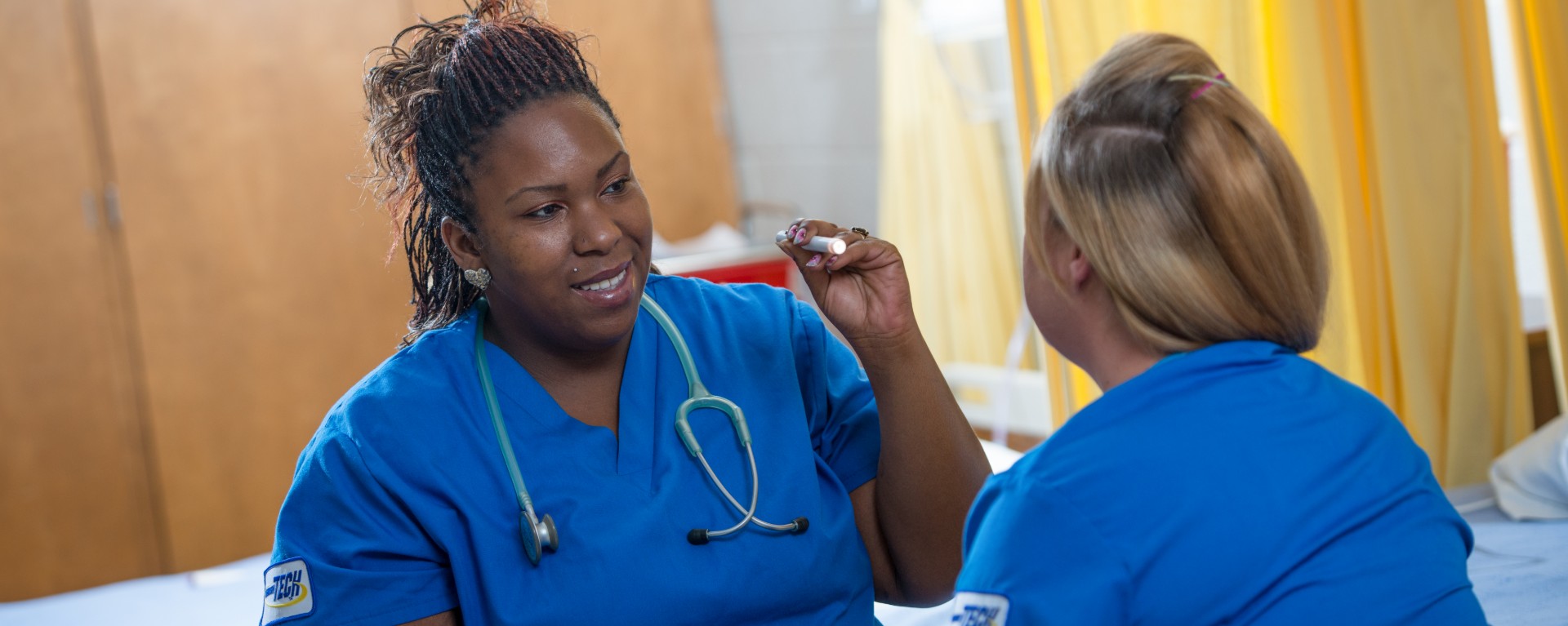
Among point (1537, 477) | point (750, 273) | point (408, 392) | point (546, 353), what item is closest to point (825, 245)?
point (546, 353)

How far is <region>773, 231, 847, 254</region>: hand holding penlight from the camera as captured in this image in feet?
4.09

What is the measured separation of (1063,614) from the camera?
81 centimetres

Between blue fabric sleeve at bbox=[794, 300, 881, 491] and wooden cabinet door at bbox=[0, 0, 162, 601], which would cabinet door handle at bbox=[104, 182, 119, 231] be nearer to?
wooden cabinet door at bbox=[0, 0, 162, 601]

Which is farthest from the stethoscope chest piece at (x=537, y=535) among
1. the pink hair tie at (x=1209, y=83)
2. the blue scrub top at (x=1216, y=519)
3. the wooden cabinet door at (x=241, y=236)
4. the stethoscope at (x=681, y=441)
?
the wooden cabinet door at (x=241, y=236)

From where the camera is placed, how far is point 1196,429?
0.84 meters

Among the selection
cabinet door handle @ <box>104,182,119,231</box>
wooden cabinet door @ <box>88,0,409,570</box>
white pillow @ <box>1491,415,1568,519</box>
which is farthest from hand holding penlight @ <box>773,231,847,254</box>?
cabinet door handle @ <box>104,182,119,231</box>

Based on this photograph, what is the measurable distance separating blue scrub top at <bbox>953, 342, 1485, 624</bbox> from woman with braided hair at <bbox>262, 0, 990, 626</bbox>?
1.35 ft

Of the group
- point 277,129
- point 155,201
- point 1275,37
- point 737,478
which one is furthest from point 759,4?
point 737,478

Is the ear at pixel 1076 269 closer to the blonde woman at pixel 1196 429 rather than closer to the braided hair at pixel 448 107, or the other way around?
the blonde woman at pixel 1196 429

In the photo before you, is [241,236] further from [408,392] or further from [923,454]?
[923,454]

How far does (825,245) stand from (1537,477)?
131cm

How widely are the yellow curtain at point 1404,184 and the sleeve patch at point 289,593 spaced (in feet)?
3.88

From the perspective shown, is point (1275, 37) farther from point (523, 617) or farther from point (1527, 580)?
point (523, 617)

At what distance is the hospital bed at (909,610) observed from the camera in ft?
4.86
